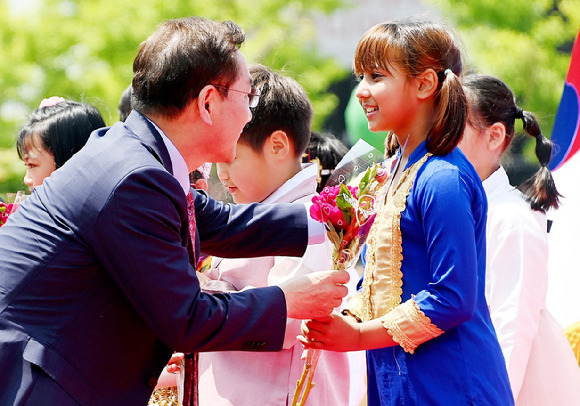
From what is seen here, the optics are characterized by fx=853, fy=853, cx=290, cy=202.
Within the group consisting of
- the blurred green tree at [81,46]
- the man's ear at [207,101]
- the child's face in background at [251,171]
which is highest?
the blurred green tree at [81,46]

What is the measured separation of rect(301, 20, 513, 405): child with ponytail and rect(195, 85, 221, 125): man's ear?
0.50 metres

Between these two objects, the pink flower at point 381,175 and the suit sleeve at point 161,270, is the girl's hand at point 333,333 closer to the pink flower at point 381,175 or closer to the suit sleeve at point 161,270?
the suit sleeve at point 161,270

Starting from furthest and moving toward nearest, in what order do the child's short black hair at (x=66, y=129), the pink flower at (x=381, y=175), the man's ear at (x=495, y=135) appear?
1. the child's short black hair at (x=66, y=129)
2. the man's ear at (x=495, y=135)
3. the pink flower at (x=381, y=175)

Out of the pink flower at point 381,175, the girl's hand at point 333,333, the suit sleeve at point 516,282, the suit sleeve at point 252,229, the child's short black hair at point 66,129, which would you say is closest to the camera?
the girl's hand at point 333,333

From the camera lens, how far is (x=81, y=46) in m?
16.8

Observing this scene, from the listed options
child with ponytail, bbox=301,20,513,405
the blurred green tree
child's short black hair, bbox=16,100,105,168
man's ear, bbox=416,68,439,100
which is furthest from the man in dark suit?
the blurred green tree

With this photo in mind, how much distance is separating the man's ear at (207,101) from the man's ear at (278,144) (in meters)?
0.70

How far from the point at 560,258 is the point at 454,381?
2.31 meters

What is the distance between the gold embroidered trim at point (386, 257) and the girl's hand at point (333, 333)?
0.29 ft

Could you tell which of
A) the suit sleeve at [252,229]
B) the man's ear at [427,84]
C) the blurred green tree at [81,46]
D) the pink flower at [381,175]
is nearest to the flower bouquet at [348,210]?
the pink flower at [381,175]

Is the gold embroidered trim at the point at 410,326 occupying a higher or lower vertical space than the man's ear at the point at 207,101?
lower

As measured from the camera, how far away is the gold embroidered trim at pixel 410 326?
8.36ft

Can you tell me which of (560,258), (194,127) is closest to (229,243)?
Result: (194,127)

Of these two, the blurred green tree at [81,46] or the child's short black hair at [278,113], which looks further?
the blurred green tree at [81,46]
